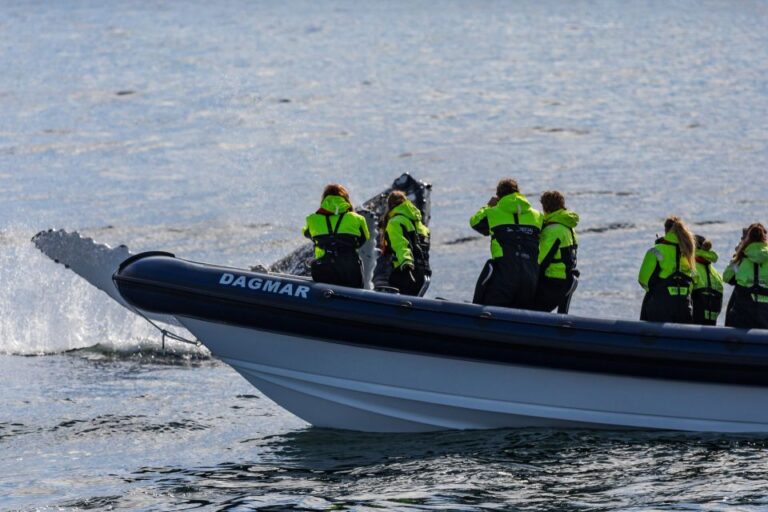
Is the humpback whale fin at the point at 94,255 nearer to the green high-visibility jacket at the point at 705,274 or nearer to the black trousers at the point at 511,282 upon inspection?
the black trousers at the point at 511,282

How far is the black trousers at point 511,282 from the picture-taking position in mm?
10039

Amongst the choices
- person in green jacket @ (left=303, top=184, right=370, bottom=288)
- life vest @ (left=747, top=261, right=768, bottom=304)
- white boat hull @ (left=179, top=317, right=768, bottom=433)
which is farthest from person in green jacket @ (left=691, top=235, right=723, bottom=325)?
person in green jacket @ (left=303, top=184, right=370, bottom=288)

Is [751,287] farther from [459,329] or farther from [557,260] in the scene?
[459,329]

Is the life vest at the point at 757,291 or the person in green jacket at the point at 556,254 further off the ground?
the person in green jacket at the point at 556,254

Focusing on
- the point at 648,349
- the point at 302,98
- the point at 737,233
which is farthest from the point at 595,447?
the point at 302,98

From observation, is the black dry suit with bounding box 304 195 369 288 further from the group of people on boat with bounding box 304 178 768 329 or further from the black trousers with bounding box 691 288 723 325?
the black trousers with bounding box 691 288 723 325

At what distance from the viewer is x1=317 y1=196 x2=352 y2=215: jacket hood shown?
10344 mm

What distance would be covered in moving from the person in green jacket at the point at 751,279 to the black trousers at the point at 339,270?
2830 mm

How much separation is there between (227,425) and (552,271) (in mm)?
3232

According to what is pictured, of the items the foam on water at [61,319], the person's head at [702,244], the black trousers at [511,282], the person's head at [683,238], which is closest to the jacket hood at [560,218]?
the black trousers at [511,282]

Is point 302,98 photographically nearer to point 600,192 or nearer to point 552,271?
point 600,192

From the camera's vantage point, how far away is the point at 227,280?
399 inches

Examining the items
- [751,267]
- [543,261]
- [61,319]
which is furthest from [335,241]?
[61,319]

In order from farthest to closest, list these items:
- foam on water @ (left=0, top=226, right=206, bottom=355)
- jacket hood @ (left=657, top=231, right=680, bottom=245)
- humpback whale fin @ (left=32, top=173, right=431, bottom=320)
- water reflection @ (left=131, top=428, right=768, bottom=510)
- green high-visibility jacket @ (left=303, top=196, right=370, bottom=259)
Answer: foam on water @ (left=0, top=226, right=206, bottom=355)
humpback whale fin @ (left=32, top=173, right=431, bottom=320)
green high-visibility jacket @ (left=303, top=196, right=370, bottom=259)
jacket hood @ (left=657, top=231, right=680, bottom=245)
water reflection @ (left=131, top=428, right=768, bottom=510)
